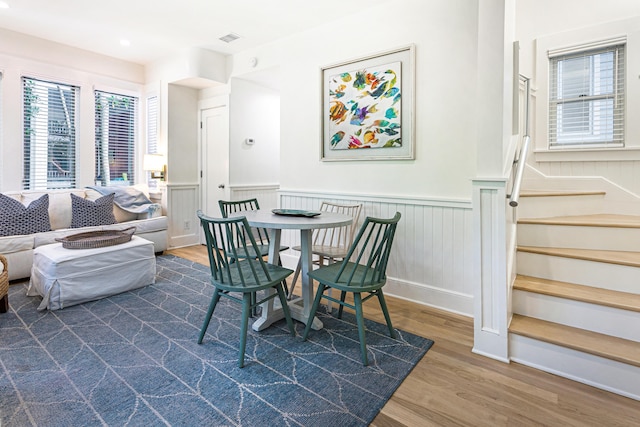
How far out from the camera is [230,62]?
187 inches

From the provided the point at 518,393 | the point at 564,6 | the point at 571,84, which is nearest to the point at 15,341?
the point at 518,393

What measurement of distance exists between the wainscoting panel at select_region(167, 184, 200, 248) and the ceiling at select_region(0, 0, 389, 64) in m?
1.99

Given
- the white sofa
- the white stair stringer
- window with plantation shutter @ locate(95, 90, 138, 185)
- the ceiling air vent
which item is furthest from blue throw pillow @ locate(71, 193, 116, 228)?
the white stair stringer

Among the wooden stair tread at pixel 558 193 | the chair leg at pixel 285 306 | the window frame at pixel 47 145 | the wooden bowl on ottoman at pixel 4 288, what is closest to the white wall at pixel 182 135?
the window frame at pixel 47 145

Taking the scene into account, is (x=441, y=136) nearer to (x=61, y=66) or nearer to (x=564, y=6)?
(x=564, y=6)

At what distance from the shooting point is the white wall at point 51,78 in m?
4.11

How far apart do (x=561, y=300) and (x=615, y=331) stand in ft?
0.93

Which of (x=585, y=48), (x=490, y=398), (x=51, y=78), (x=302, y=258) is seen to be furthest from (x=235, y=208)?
(x=585, y=48)

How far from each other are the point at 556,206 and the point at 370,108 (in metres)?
1.78

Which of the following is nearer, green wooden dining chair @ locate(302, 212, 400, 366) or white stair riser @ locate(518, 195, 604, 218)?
green wooden dining chair @ locate(302, 212, 400, 366)

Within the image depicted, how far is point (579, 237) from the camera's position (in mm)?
2408

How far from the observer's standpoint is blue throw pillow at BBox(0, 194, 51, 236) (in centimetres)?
353

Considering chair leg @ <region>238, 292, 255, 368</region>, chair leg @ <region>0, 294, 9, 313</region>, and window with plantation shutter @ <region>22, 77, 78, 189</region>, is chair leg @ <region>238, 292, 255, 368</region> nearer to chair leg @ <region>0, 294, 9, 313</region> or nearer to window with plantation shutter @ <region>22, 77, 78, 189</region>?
chair leg @ <region>0, 294, 9, 313</region>

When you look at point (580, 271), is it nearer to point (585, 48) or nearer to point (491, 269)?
point (491, 269)
